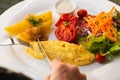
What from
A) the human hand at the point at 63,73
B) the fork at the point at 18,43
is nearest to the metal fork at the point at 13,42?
the fork at the point at 18,43

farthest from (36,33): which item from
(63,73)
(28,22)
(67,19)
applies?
(63,73)

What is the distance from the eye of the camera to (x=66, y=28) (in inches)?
57.2

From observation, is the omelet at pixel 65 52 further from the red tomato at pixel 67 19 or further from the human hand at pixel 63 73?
the human hand at pixel 63 73

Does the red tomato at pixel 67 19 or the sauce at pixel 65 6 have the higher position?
the sauce at pixel 65 6

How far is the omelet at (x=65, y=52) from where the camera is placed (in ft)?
4.31

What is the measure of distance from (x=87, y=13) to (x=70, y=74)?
74 cm

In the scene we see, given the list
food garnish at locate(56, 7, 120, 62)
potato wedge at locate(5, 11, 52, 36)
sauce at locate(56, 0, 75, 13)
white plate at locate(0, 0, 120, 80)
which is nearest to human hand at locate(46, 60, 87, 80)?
white plate at locate(0, 0, 120, 80)

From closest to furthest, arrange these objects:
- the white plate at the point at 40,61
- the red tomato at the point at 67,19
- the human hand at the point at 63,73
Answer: the human hand at the point at 63,73 < the white plate at the point at 40,61 < the red tomato at the point at 67,19

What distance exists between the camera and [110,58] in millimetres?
1316

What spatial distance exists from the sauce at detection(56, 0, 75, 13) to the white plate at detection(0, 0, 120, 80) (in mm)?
36

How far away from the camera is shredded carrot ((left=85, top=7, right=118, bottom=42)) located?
138 centimetres

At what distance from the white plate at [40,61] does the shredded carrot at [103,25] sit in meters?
0.11

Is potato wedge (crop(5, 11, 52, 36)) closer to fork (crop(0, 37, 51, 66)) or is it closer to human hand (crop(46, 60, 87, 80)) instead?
fork (crop(0, 37, 51, 66))

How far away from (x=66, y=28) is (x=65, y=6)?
0.17 metres
